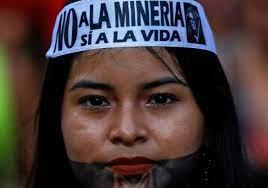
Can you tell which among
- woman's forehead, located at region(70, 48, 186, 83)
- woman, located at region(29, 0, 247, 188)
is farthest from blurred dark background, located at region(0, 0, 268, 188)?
woman's forehead, located at region(70, 48, 186, 83)

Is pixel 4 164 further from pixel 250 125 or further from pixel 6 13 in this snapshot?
pixel 250 125

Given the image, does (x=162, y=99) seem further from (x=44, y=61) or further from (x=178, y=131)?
(x=44, y=61)

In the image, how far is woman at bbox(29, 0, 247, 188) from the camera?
299 cm

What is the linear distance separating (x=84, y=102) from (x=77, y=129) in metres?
0.10

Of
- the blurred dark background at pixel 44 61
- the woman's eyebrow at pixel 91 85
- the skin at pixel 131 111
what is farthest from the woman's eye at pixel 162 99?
the blurred dark background at pixel 44 61

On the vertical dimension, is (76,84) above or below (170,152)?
above

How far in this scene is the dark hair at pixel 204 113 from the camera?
3125mm

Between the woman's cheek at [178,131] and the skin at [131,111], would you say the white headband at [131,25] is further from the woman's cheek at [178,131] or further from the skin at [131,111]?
the woman's cheek at [178,131]

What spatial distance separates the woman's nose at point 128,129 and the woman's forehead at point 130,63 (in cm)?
14

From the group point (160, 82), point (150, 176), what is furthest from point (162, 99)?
point (150, 176)

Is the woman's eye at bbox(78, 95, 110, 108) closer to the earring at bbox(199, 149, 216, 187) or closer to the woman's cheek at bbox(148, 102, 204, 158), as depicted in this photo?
the woman's cheek at bbox(148, 102, 204, 158)

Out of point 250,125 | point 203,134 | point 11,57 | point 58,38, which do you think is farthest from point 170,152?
point 11,57

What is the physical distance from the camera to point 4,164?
18.0 feet

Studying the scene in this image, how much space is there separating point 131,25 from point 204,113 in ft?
1.37
